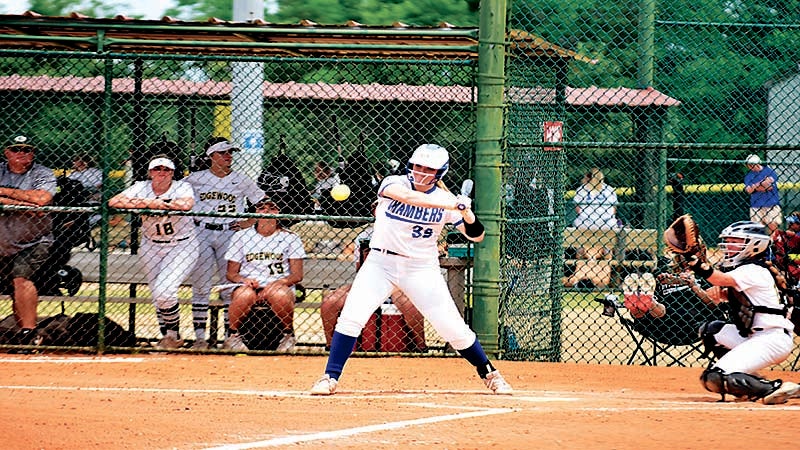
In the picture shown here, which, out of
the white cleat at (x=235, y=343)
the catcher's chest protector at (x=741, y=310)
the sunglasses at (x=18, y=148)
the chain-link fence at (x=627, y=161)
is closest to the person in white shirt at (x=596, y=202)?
the chain-link fence at (x=627, y=161)

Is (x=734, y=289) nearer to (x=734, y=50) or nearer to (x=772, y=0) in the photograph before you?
(x=734, y=50)

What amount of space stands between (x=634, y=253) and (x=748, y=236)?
6617 millimetres

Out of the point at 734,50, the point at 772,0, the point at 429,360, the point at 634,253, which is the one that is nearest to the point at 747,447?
the point at 429,360

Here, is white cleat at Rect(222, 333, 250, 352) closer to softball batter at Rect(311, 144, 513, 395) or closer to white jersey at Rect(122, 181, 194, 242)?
white jersey at Rect(122, 181, 194, 242)

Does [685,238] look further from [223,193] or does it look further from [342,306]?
[223,193]

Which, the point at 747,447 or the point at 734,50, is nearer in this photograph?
the point at 747,447

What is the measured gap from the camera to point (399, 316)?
10.2 m

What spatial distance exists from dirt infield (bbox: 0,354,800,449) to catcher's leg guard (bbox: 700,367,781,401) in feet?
0.33

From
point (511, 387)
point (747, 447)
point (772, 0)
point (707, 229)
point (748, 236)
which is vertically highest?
point (772, 0)

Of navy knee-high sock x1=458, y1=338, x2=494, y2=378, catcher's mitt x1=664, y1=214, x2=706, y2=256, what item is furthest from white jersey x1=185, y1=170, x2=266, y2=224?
catcher's mitt x1=664, y1=214, x2=706, y2=256

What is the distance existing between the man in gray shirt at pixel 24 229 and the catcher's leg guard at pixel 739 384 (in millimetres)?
5681

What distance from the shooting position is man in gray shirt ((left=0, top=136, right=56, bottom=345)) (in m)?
10.2

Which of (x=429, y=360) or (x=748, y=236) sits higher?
(x=748, y=236)

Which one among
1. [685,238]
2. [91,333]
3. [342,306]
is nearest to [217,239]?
[91,333]
